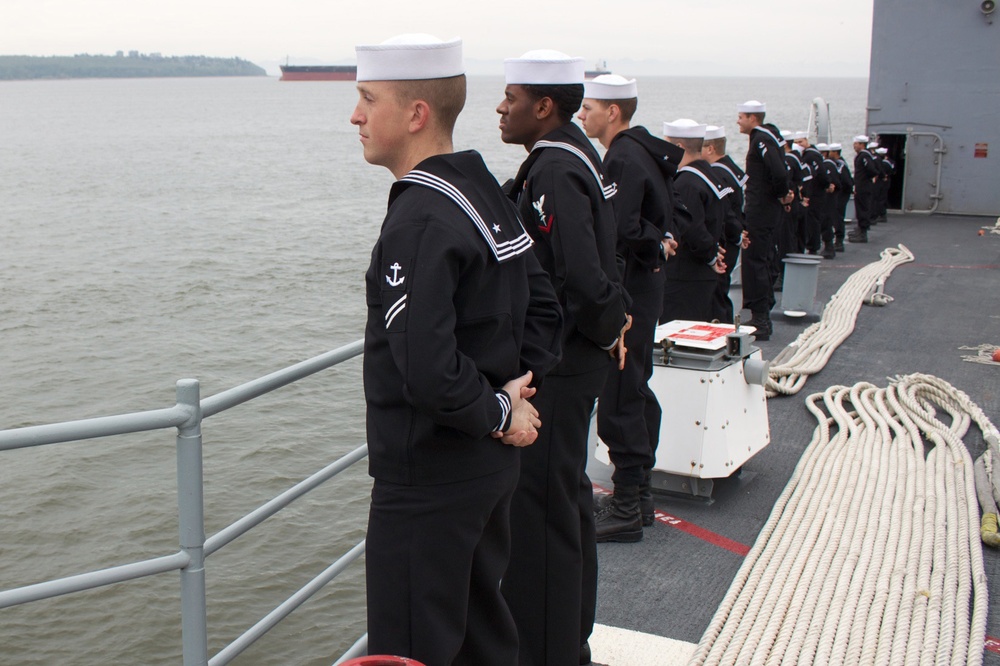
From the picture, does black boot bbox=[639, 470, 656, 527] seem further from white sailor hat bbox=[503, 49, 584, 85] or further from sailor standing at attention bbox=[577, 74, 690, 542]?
white sailor hat bbox=[503, 49, 584, 85]

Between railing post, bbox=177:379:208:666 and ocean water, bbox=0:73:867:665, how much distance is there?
4.99 m

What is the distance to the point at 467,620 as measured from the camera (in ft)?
8.04

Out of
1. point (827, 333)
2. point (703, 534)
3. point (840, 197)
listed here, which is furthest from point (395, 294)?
point (840, 197)

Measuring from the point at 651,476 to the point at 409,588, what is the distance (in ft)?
8.44

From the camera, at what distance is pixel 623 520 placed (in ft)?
13.9

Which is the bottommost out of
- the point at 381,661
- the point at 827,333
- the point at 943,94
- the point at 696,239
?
the point at 827,333

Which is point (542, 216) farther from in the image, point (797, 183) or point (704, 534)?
point (797, 183)

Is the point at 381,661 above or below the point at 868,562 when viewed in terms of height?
above

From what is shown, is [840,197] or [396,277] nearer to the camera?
[396,277]

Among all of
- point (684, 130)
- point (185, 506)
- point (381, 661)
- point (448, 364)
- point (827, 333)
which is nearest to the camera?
point (381, 661)

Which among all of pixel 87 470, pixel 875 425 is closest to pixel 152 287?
pixel 87 470

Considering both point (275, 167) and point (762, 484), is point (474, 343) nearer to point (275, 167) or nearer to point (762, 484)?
point (762, 484)

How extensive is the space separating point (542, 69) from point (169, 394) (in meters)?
10.9

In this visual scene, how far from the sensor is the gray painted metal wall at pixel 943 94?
15.3 meters
